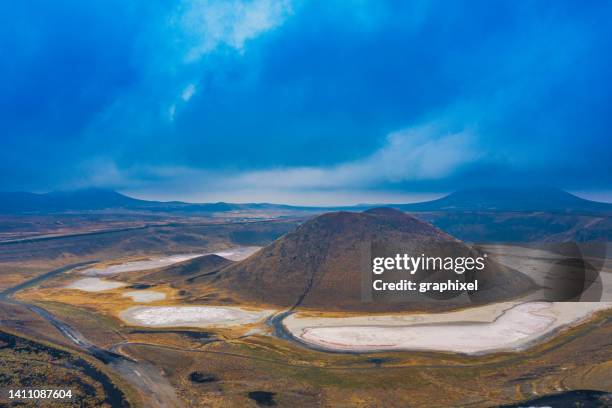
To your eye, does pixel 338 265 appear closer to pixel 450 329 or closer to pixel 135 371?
pixel 450 329

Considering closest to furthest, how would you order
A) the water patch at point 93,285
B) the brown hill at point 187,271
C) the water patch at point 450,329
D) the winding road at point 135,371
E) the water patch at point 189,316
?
the winding road at point 135,371
the water patch at point 450,329
the water patch at point 189,316
the water patch at point 93,285
the brown hill at point 187,271

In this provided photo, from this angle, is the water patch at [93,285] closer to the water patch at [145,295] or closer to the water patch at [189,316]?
the water patch at [145,295]

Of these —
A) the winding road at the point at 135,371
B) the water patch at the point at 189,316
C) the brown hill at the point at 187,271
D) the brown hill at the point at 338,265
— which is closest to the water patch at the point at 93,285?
the brown hill at the point at 187,271

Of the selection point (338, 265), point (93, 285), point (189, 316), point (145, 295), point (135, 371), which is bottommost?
point (93, 285)

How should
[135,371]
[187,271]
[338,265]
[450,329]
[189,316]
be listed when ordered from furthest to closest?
[187,271], [338,265], [189,316], [450,329], [135,371]

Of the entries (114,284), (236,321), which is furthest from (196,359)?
(114,284)

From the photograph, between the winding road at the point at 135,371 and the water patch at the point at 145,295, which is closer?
the winding road at the point at 135,371

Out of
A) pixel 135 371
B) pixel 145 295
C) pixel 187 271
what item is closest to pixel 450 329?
pixel 135 371

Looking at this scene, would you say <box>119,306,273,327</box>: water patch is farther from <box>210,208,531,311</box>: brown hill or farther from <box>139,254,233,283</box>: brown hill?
<box>139,254,233,283</box>: brown hill

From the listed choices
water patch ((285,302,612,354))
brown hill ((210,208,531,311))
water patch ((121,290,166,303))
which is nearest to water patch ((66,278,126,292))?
water patch ((121,290,166,303))
